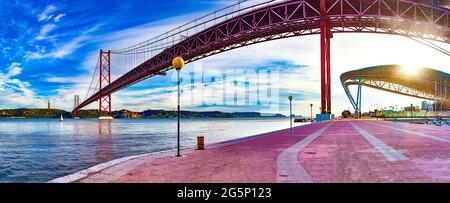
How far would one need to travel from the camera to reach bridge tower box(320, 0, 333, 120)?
140 ft

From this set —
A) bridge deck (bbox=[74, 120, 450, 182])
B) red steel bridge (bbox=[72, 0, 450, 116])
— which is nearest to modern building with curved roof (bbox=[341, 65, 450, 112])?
red steel bridge (bbox=[72, 0, 450, 116])

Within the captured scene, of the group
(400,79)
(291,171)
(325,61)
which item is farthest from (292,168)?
(400,79)

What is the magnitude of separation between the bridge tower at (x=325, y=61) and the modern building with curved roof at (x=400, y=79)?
132 feet

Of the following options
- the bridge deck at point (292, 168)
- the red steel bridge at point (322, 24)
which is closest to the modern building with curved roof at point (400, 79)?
the red steel bridge at point (322, 24)

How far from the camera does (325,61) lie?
43.8m

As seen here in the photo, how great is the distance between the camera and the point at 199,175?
6660mm

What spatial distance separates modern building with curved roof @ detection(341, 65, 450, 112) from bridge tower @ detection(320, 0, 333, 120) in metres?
40.3

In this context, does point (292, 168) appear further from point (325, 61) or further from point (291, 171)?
point (325, 61)

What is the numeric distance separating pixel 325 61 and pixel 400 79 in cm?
5621

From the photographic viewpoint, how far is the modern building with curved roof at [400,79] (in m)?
81.7

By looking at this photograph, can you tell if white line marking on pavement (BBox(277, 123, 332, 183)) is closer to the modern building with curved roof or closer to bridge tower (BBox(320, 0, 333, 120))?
bridge tower (BBox(320, 0, 333, 120))

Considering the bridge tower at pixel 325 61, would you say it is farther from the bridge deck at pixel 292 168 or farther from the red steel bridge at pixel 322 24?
the bridge deck at pixel 292 168
